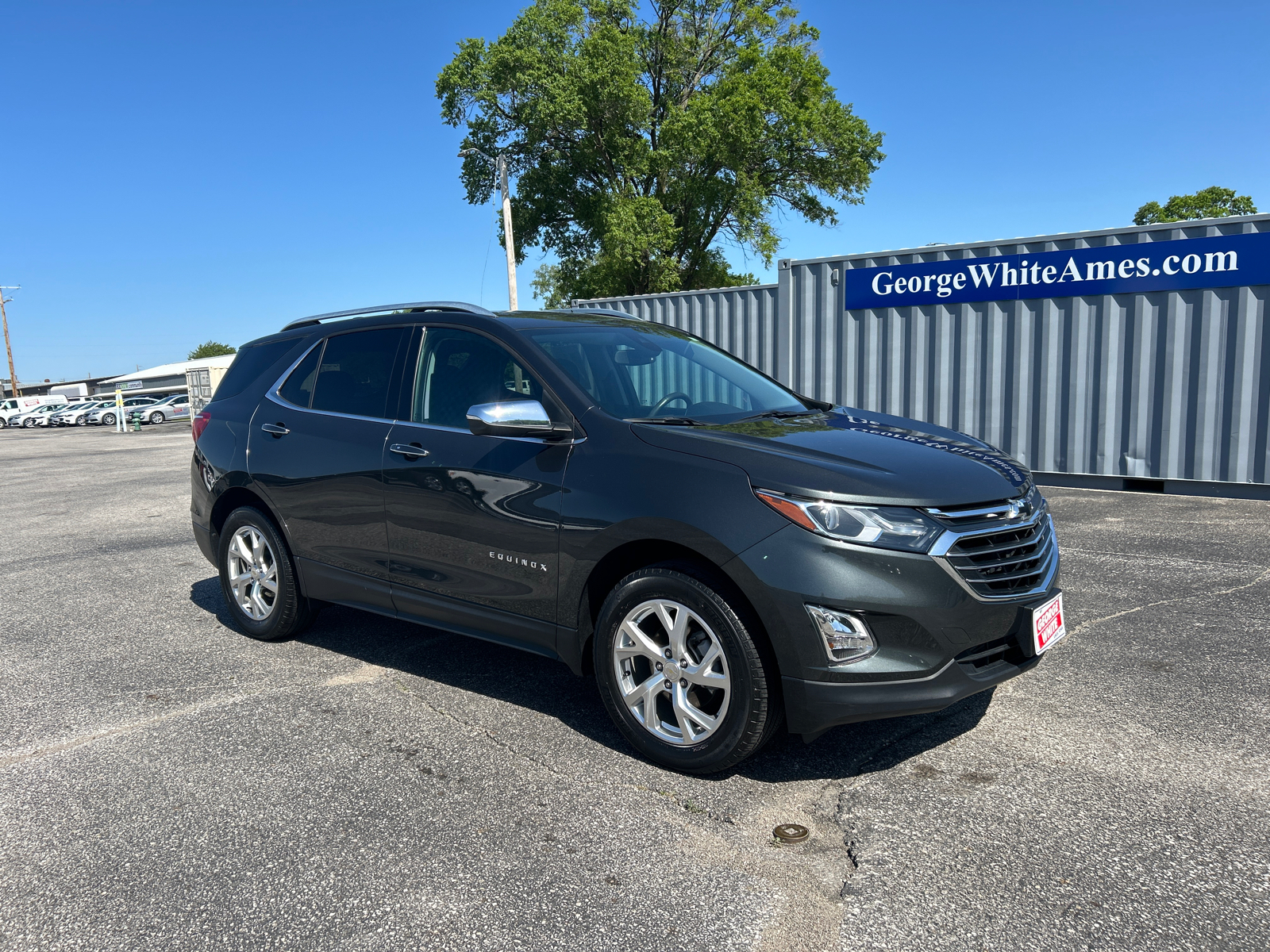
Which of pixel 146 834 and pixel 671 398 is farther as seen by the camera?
pixel 671 398

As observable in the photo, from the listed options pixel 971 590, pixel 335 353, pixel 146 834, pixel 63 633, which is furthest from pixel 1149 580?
pixel 63 633

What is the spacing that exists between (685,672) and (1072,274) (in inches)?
327

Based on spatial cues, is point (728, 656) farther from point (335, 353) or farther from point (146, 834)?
point (335, 353)

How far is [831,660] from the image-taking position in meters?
2.92

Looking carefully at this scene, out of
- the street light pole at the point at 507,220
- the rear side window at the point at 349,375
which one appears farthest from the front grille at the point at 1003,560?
the street light pole at the point at 507,220

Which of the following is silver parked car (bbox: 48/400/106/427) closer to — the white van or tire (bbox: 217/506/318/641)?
the white van

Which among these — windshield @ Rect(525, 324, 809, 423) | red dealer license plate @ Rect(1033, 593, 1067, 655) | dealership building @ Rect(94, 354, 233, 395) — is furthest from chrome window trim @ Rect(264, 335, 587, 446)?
dealership building @ Rect(94, 354, 233, 395)

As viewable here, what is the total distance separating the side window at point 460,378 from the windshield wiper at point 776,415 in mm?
900

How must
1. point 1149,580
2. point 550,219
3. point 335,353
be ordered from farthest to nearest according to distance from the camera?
point 550,219
point 1149,580
point 335,353

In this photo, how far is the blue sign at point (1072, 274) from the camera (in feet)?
29.0

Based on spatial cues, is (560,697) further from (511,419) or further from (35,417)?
(35,417)

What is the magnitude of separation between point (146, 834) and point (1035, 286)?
9653 millimetres

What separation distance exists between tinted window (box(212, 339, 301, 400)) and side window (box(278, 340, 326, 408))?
0.19 m

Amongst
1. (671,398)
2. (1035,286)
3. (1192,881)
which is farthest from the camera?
(1035,286)
